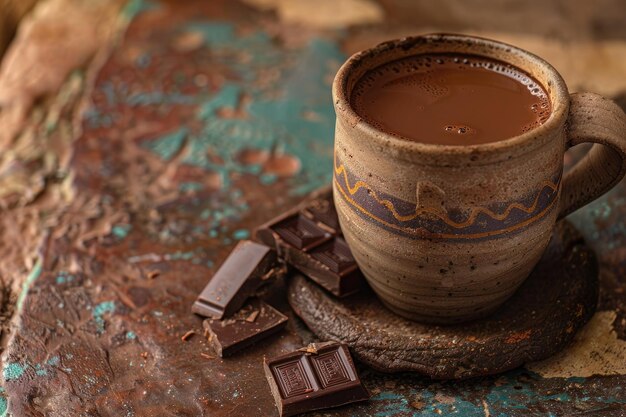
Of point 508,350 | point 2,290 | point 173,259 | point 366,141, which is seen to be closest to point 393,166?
point 366,141

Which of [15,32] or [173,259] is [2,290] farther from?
[15,32]

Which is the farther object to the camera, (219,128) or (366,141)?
(219,128)

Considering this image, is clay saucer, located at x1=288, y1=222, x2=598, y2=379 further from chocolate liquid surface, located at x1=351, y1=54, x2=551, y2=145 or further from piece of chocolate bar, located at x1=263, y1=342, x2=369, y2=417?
chocolate liquid surface, located at x1=351, y1=54, x2=551, y2=145

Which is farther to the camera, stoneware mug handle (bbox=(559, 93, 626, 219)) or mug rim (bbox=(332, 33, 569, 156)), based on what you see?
stoneware mug handle (bbox=(559, 93, 626, 219))

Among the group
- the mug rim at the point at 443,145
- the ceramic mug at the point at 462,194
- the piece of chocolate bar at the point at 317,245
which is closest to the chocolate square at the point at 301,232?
the piece of chocolate bar at the point at 317,245

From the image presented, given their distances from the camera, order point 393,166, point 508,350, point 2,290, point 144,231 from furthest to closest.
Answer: point 144,231, point 2,290, point 508,350, point 393,166

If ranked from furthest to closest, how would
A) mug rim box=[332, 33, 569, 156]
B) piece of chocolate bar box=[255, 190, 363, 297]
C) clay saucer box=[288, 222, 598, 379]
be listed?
piece of chocolate bar box=[255, 190, 363, 297]
clay saucer box=[288, 222, 598, 379]
mug rim box=[332, 33, 569, 156]

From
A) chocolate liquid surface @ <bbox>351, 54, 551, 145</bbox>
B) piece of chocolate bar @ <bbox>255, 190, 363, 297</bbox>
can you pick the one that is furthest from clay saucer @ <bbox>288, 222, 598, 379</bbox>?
chocolate liquid surface @ <bbox>351, 54, 551, 145</bbox>
